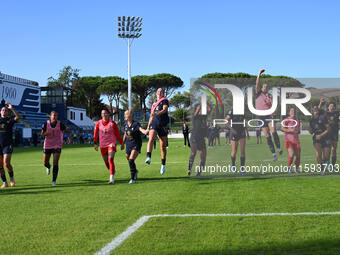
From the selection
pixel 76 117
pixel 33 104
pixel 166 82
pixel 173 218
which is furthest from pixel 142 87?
pixel 173 218

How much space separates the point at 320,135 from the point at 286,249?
23.7ft

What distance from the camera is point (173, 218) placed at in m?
5.54

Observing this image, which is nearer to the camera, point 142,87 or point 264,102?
point 264,102

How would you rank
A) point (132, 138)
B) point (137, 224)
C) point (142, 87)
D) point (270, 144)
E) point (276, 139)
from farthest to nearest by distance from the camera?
point (142, 87) → point (270, 144) → point (276, 139) → point (132, 138) → point (137, 224)

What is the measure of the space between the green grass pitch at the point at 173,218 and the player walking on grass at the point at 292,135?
0.77m

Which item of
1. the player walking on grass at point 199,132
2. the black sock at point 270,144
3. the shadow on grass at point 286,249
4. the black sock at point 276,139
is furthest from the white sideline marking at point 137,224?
the black sock at point 270,144

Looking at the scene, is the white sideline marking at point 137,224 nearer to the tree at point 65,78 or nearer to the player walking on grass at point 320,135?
the player walking on grass at point 320,135

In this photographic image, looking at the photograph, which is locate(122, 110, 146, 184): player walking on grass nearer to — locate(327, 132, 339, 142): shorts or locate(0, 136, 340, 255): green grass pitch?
locate(0, 136, 340, 255): green grass pitch

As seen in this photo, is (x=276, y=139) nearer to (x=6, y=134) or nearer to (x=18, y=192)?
(x=18, y=192)

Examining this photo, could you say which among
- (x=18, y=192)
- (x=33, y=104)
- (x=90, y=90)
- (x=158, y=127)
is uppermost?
(x=90, y=90)

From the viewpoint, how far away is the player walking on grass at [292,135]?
10.2 m

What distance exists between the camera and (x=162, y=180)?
10.1 meters

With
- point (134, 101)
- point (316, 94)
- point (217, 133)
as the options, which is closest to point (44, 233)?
point (217, 133)

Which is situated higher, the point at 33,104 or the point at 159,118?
the point at 33,104
